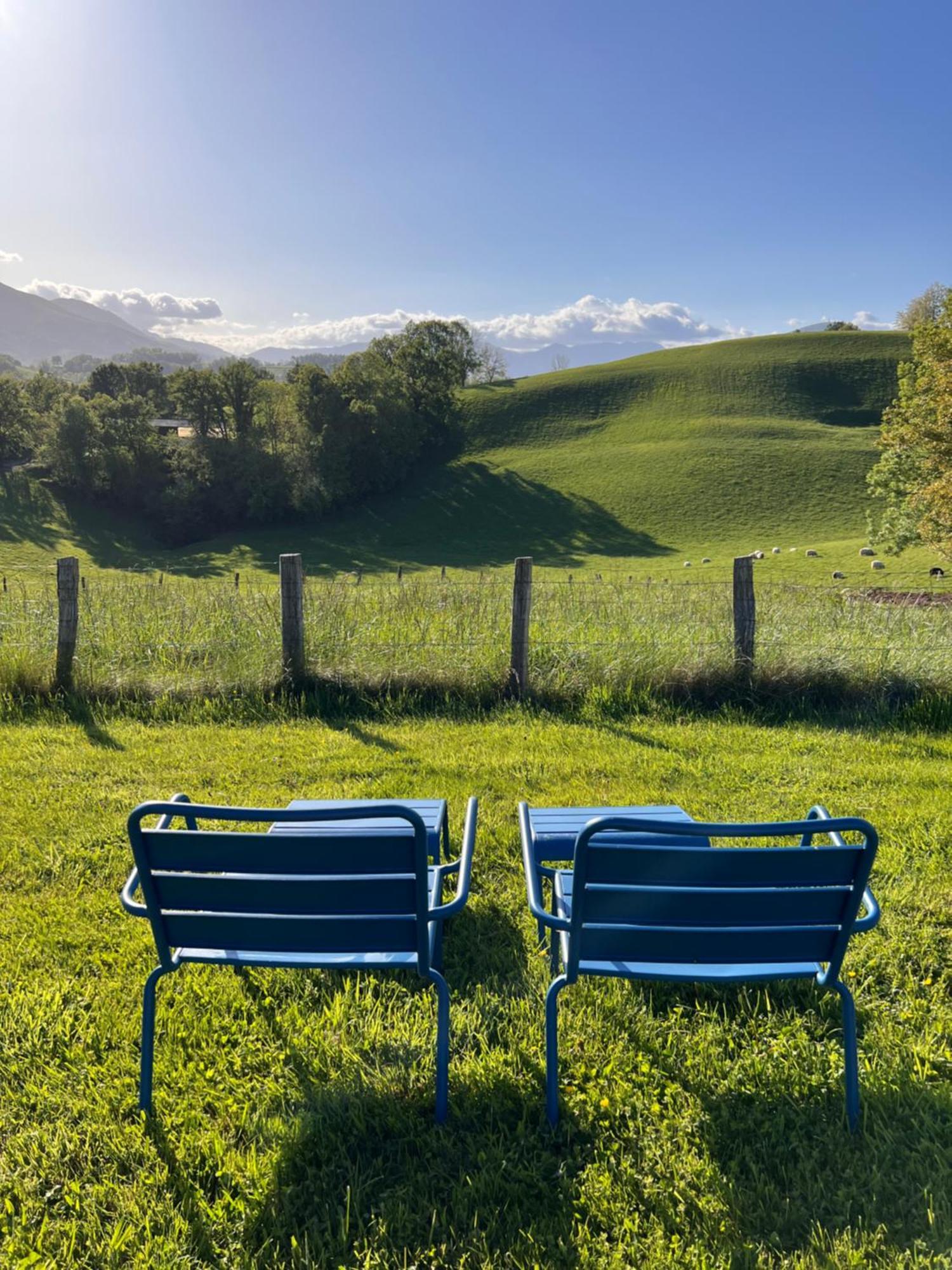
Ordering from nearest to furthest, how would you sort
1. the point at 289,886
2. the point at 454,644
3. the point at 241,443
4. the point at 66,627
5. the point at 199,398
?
the point at 289,886, the point at 66,627, the point at 454,644, the point at 241,443, the point at 199,398

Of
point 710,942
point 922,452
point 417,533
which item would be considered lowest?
point 710,942

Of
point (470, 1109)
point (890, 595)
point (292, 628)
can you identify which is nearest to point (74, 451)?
point (890, 595)

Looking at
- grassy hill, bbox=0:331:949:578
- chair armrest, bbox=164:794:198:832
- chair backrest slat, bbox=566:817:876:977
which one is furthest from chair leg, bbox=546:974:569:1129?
grassy hill, bbox=0:331:949:578

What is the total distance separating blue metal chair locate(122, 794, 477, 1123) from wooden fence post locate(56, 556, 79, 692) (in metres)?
5.76

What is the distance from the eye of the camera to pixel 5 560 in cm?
4381

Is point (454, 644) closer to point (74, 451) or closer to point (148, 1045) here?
point (148, 1045)

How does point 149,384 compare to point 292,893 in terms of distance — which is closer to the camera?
point 292,893

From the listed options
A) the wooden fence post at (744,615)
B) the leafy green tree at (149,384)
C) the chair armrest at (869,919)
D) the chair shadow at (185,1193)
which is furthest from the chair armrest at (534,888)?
the leafy green tree at (149,384)

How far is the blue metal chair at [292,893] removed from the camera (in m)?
2.45

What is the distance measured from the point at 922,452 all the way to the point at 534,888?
30065 millimetres

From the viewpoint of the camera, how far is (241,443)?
57594 millimetres

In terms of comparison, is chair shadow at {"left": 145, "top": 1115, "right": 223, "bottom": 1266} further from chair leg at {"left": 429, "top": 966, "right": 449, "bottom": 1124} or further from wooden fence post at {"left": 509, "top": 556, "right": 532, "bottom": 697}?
wooden fence post at {"left": 509, "top": 556, "right": 532, "bottom": 697}

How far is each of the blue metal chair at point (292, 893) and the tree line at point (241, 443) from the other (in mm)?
51801

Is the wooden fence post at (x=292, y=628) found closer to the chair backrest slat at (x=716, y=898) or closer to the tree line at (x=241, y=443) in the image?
the chair backrest slat at (x=716, y=898)
